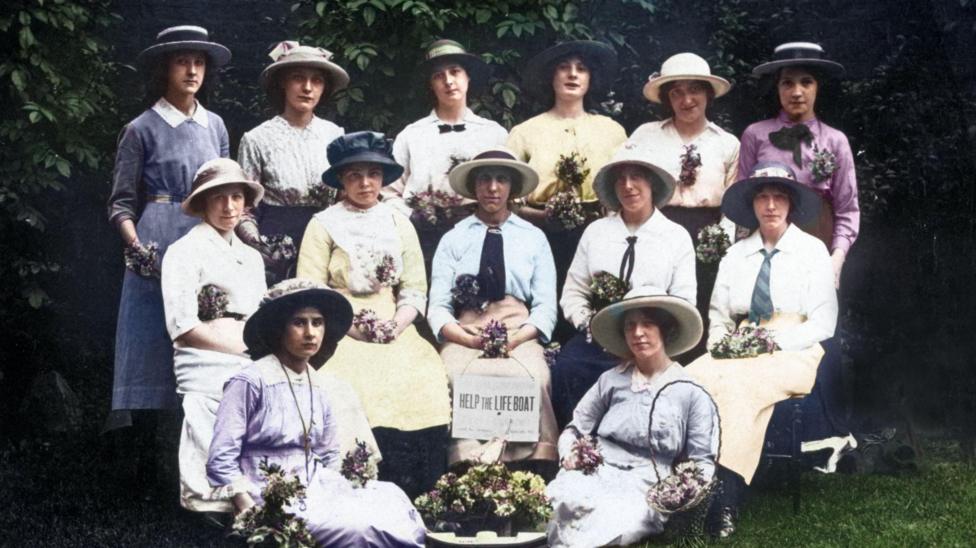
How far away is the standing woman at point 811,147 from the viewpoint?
8.19 m

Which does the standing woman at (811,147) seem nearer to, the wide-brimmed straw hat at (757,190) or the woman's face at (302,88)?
the wide-brimmed straw hat at (757,190)

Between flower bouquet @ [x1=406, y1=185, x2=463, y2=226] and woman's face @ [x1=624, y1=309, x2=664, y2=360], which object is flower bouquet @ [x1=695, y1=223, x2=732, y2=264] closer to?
woman's face @ [x1=624, y1=309, x2=664, y2=360]

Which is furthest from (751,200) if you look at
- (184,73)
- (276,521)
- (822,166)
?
(276,521)

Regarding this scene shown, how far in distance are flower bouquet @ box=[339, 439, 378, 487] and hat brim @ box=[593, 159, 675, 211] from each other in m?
2.13

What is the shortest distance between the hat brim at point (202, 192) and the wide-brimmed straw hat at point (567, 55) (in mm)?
1723

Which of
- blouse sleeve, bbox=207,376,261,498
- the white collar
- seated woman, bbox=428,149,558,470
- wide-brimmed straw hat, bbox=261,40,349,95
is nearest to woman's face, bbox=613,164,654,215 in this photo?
seated woman, bbox=428,149,558,470

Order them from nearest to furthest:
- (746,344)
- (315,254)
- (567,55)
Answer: (746,344)
(315,254)
(567,55)

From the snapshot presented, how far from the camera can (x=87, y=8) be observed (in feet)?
29.9

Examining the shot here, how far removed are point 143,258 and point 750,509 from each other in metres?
3.18

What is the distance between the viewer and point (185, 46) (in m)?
8.02

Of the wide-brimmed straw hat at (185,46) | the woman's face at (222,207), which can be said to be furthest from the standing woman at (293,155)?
the woman's face at (222,207)

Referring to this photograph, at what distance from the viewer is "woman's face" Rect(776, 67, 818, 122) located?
830cm

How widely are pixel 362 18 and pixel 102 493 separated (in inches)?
116

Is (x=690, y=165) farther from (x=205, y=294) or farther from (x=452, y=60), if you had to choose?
(x=205, y=294)
